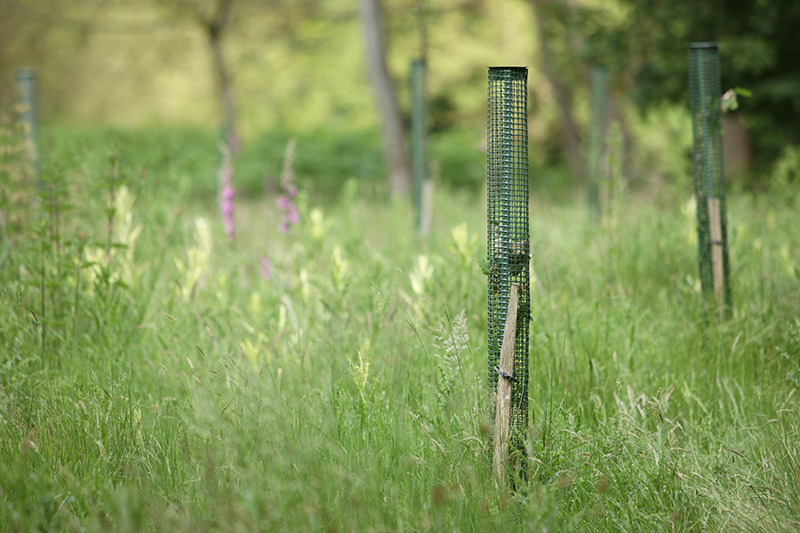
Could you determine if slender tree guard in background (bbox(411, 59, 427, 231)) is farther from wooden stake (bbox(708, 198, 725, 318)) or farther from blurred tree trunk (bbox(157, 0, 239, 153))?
blurred tree trunk (bbox(157, 0, 239, 153))

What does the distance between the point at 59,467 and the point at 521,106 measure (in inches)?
75.4

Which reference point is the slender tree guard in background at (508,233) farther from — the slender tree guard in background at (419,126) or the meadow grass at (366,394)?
the slender tree guard in background at (419,126)

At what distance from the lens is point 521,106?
2256 millimetres

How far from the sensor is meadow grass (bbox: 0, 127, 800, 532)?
1921 millimetres

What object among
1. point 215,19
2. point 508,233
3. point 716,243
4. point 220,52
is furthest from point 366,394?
point 220,52

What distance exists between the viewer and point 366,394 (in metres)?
2.39

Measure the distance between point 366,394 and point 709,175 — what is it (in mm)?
2274

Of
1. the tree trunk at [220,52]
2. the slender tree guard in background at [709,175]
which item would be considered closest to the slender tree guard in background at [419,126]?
the slender tree guard in background at [709,175]

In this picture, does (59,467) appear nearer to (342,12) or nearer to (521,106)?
(521,106)

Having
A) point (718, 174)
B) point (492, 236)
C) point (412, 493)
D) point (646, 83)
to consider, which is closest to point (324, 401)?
point (412, 493)

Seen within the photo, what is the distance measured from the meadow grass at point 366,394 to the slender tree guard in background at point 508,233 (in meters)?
0.12

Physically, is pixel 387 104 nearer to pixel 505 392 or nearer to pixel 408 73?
pixel 505 392

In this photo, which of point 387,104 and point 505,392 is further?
point 387,104

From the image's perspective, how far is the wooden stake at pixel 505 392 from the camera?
6.70ft
